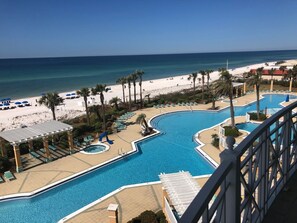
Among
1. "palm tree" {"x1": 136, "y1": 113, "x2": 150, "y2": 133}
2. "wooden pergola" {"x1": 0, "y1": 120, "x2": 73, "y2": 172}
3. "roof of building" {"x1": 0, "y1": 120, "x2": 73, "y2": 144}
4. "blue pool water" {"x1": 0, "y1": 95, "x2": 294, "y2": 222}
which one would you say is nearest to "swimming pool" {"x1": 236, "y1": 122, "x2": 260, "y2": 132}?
"blue pool water" {"x1": 0, "y1": 95, "x2": 294, "y2": 222}

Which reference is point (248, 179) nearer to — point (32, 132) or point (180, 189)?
point (180, 189)

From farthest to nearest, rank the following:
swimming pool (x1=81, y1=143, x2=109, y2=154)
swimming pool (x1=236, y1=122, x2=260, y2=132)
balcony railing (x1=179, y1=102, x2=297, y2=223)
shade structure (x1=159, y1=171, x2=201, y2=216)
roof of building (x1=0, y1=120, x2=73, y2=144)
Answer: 1. swimming pool (x1=236, y1=122, x2=260, y2=132)
2. swimming pool (x1=81, y1=143, x2=109, y2=154)
3. roof of building (x1=0, y1=120, x2=73, y2=144)
4. shade structure (x1=159, y1=171, x2=201, y2=216)
5. balcony railing (x1=179, y1=102, x2=297, y2=223)

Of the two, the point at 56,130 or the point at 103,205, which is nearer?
the point at 103,205

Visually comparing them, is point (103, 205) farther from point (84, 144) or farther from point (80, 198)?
point (84, 144)

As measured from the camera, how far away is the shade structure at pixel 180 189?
32.7ft

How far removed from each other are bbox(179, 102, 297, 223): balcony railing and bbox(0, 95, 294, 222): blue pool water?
36.2ft

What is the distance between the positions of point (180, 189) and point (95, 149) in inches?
462

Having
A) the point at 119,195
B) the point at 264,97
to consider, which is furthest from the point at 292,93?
the point at 119,195

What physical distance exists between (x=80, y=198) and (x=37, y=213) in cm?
222

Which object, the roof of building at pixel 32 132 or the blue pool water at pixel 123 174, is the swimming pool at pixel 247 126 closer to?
the blue pool water at pixel 123 174

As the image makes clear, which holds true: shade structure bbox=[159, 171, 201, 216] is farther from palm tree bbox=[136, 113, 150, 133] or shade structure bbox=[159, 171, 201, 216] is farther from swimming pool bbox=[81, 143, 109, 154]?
palm tree bbox=[136, 113, 150, 133]

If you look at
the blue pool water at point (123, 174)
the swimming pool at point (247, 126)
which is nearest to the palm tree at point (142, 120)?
the blue pool water at point (123, 174)

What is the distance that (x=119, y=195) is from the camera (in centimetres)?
1365

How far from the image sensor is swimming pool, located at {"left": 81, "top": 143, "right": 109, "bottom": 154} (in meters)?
20.4
